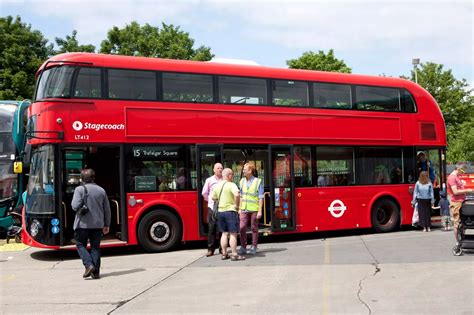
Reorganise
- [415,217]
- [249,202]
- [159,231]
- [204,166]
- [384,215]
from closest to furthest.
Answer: [249,202]
[159,231]
[204,166]
[415,217]
[384,215]

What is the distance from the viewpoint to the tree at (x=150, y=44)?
1205 inches

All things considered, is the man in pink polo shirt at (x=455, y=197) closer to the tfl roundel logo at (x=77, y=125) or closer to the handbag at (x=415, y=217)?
the handbag at (x=415, y=217)

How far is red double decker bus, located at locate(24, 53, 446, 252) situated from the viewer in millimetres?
10531

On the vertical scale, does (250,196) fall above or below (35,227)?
above

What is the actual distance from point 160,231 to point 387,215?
6368 millimetres

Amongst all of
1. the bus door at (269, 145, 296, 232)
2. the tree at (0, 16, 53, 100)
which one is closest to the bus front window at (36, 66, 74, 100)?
the bus door at (269, 145, 296, 232)

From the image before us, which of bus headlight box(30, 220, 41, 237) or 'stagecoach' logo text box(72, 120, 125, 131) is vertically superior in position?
'stagecoach' logo text box(72, 120, 125, 131)

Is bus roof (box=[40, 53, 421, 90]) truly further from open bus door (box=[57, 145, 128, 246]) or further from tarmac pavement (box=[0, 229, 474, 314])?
tarmac pavement (box=[0, 229, 474, 314])

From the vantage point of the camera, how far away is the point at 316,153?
13.0 meters

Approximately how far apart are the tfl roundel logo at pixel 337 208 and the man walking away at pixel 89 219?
6433 mm

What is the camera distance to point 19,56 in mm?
29578

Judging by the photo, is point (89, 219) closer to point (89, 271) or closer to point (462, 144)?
point (89, 271)

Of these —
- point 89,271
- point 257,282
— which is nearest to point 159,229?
point 89,271

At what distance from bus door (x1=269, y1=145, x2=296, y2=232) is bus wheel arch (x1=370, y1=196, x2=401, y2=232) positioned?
268cm
